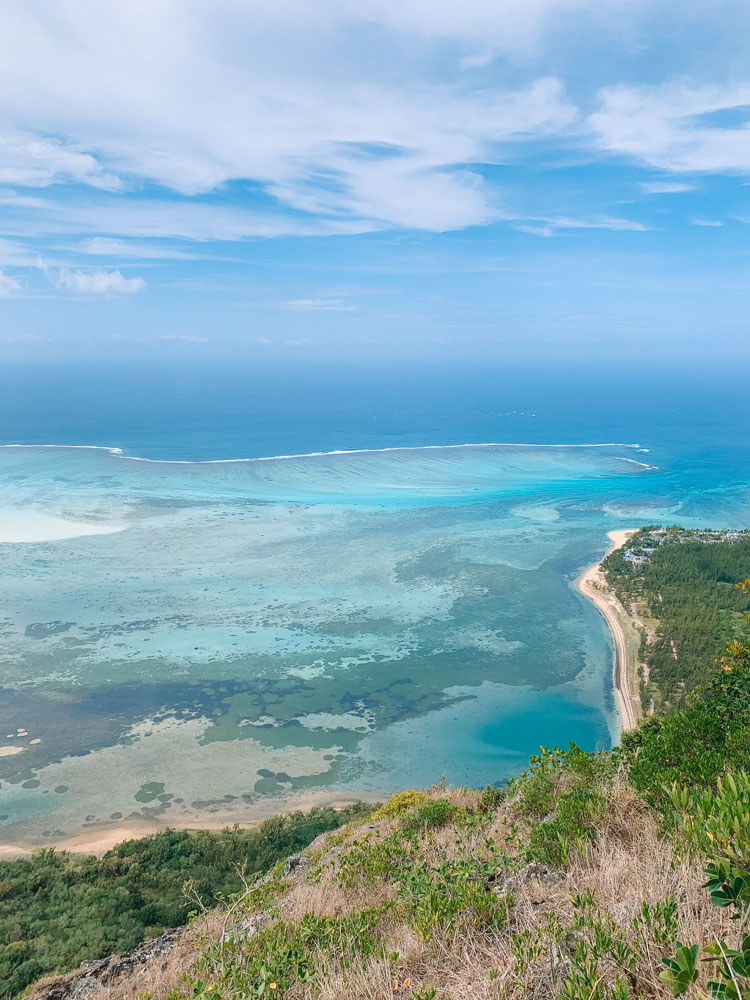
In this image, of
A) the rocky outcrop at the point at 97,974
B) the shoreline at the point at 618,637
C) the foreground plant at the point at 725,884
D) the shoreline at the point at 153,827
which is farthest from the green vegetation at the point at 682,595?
the rocky outcrop at the point at 97,974

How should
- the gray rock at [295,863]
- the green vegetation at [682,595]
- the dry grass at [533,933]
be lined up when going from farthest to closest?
1. the green vegetation at [682,595]
2. the gray rock at [295,863]
3. the dry grass at [533,933]

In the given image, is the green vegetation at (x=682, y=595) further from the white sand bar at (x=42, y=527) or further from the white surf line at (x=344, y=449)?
the white sand bar at (x=42, y=527)

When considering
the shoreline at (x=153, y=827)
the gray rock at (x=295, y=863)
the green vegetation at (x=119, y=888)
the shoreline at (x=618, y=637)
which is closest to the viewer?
the green vegetation at (x=119, y=888)

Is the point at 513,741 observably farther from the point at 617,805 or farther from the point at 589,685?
the point at 617,805

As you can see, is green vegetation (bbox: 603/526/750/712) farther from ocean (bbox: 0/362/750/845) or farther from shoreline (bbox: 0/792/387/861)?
shoreline (bbox: 0/792/387/861)

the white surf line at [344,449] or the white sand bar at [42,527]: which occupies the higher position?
the white surf line at [344,449]

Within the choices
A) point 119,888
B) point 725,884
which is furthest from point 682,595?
point 725,884

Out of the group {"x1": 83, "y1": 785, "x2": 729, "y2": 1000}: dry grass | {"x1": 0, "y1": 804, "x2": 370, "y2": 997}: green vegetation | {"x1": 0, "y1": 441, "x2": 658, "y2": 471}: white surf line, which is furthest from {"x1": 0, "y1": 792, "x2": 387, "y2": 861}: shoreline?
{"x1": 0, "y1": 441, "x2": 658, "y2": 471}: white surf line
